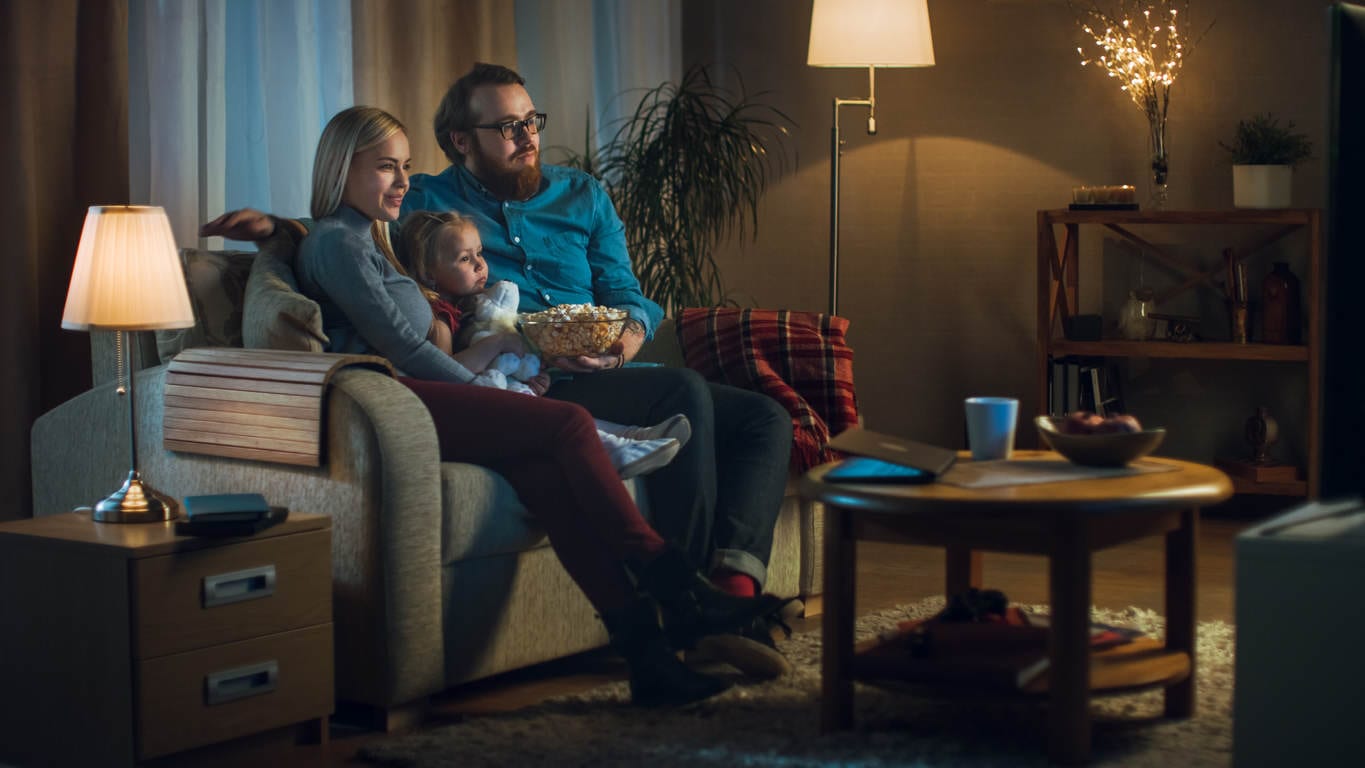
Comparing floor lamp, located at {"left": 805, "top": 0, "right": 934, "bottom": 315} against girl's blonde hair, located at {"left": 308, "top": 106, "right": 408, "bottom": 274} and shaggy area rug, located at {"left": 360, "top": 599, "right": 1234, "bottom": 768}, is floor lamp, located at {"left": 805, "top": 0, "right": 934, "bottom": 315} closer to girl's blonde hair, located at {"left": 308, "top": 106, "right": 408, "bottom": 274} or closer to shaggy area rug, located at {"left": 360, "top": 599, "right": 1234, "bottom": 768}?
girl's blonde hair, located at {"left": 308, "top": 106, "right": 408, "bottom": 274}

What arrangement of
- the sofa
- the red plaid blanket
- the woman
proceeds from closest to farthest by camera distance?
the sofa → the woman → the red plaid blanket

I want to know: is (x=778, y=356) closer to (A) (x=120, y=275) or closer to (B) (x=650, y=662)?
(B) (x=650, y=662)

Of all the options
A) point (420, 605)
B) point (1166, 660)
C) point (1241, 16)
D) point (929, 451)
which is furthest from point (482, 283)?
point (1241, 16)

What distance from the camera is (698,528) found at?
2.90 m

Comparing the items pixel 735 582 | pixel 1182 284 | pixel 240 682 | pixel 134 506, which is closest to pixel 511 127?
pixel 735 582

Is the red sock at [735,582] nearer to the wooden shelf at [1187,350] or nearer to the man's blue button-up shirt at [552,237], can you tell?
the man's blue button-up shirt at [552,237]

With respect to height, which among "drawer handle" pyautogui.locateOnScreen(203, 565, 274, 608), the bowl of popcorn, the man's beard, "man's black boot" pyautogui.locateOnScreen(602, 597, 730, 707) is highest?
the man's beard

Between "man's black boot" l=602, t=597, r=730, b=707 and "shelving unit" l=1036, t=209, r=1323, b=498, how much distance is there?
223 cm

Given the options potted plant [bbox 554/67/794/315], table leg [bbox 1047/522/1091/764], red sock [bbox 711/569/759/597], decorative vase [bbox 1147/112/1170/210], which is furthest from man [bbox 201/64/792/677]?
decorative vase [bbox 1147/112/1170/210]

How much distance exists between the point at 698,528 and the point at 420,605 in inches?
23.4

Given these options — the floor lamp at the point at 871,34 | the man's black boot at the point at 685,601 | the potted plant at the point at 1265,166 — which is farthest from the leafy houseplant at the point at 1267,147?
the man's black boot at the point at 685,601

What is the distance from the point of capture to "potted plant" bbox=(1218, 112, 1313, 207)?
4.38 meters

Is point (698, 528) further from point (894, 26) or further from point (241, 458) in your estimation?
point (894, 26)

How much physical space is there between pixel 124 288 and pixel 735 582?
1159 mm
